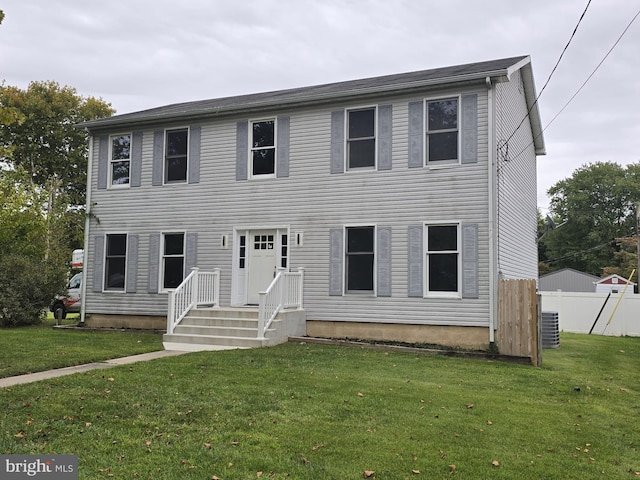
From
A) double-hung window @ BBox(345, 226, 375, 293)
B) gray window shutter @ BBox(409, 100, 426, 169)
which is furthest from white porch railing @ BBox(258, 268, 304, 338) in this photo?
gray window shutter @ BBox(409, 100, 426, 169)

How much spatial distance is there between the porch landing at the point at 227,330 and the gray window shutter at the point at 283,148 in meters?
3.42

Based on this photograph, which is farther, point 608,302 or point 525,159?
point 608,302

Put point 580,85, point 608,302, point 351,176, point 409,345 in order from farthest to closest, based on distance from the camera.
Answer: point 608,302, point 351,176, point 409,345, point 580,85

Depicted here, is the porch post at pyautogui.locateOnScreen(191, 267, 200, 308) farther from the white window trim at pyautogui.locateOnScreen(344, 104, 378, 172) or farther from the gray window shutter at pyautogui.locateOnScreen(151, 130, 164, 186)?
the white window trim at pyautogui.locateOnScreen(344, 104, 378, 172)

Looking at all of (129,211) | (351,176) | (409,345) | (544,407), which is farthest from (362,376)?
(129,211)

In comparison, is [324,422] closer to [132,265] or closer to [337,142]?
[337,142]

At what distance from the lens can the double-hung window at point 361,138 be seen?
1284 cm

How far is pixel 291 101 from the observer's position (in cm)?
1323

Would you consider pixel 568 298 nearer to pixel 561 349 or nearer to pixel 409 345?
pixel 561 349

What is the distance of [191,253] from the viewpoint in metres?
14.2

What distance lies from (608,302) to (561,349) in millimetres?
6554

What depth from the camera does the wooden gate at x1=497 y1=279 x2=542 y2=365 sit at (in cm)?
1043

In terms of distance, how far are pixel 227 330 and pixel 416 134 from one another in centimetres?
592

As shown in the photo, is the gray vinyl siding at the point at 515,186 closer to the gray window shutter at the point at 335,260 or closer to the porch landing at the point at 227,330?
the gray window shutter at the point at 335,260
